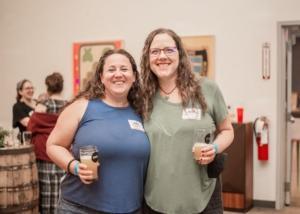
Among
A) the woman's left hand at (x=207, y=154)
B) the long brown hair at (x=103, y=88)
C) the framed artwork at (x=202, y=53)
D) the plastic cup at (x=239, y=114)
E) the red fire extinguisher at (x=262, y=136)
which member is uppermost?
the framed artwork at (x=202, y=53)

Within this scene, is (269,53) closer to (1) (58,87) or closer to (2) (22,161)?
(1) (58,87)

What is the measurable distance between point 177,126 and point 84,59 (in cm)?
476

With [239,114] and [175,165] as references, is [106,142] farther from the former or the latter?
[239,114]

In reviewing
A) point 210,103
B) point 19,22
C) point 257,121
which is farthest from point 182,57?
point 19,22

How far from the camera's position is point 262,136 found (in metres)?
5.45

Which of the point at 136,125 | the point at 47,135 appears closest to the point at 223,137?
the point at 136,125

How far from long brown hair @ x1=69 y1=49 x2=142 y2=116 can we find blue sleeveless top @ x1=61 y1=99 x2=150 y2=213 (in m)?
0.10

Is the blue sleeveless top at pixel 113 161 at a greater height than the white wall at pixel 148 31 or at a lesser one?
lesser

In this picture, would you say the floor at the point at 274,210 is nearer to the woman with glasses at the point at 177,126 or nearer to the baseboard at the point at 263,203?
the baseboard at the point at 263,203

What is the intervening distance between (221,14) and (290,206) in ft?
8.23

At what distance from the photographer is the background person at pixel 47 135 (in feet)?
14.7

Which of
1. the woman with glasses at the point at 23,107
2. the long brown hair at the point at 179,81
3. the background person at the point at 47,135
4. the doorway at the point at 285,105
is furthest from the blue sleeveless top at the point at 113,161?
the doorway at the point at 285,105

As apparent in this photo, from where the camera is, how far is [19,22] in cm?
723

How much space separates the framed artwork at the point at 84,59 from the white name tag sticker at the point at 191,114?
178 inches
